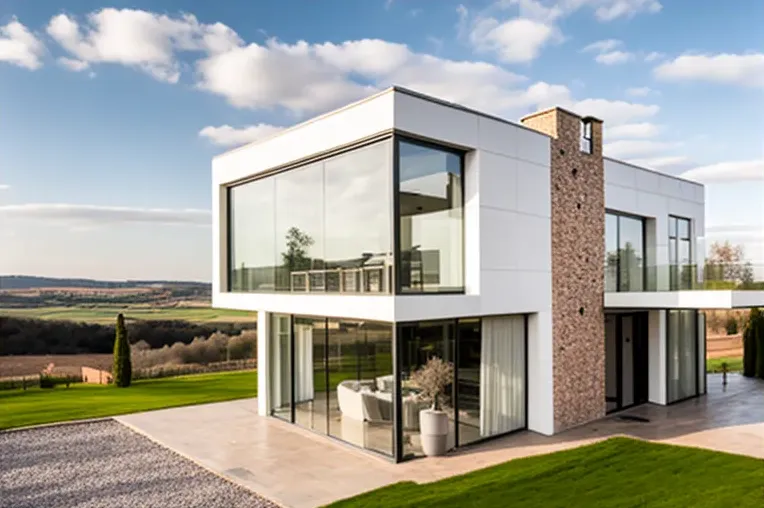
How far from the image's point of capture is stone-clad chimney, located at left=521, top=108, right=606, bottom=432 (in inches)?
473

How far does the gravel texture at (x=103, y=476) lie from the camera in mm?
7965

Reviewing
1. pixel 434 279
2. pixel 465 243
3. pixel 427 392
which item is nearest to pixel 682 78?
pixel 465 243

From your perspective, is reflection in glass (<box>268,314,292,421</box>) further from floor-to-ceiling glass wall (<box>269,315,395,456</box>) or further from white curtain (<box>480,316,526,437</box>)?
white curtain (<box>480,316,526,437</box>)

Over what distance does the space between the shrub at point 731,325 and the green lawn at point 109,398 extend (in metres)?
24.8

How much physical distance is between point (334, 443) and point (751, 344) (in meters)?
17.7

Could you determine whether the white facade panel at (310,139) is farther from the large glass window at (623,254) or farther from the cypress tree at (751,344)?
the cypress tree at (751,344)

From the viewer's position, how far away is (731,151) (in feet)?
66.1

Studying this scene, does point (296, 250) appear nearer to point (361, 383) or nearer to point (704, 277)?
point (361, 383)

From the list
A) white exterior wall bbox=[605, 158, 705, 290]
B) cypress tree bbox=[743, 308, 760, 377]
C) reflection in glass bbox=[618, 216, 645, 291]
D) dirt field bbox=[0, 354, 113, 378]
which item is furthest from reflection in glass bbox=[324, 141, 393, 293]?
cypress tree bbox=[743, 308, 760, 377]

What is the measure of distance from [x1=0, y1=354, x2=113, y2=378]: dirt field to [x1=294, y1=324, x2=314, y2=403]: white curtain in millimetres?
13148

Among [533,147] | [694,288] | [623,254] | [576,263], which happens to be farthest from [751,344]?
[533,147]

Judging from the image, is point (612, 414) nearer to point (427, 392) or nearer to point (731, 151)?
point (427, 392)

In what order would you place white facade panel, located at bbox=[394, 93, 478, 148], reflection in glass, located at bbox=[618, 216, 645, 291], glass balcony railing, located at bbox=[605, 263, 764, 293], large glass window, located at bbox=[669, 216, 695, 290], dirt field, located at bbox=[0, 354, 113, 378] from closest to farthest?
white facade panel, located at bbox=[394, 93, 478, 148]
glass balcony railing, located at bbox=[605, 263, 764, 293]
reflection in glass, located at bbox=[618, 216, 645, 291]
large glass window, located at bbox=[669, 216, 695, 290]
dirt field, located at bbox=[0, 354, 113, 378]

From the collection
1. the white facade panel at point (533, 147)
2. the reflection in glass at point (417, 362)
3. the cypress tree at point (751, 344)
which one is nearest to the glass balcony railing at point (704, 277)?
the white facade panel at point (533, 147)
